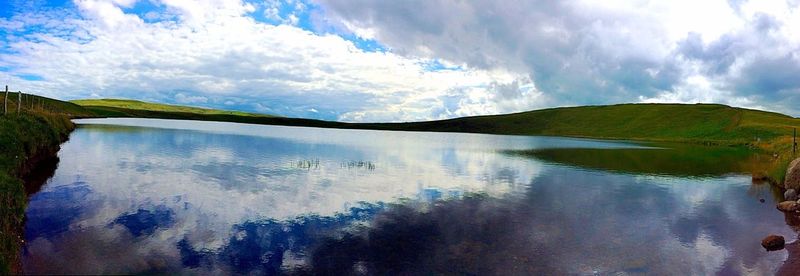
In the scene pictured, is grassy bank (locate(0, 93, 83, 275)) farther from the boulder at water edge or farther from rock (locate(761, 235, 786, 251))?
the boulder at water edge

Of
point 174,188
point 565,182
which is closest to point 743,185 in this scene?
point 565,182

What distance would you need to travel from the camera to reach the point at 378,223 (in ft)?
74.2

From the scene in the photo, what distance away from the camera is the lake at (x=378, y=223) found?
1662 cm

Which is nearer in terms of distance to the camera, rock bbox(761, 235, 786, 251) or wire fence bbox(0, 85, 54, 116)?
rock bbox(761, 235, 786, 251)

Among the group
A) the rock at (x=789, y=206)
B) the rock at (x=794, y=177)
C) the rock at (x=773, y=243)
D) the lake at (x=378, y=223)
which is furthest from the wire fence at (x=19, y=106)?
the rock at (x=794, y=177)

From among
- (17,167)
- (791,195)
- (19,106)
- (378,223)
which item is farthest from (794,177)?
(19,106)

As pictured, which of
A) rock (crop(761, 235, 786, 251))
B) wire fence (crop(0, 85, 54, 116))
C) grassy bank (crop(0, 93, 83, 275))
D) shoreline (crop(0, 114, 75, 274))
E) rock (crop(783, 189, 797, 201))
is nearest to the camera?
shoreline (crop(0, 114, 75, 274))

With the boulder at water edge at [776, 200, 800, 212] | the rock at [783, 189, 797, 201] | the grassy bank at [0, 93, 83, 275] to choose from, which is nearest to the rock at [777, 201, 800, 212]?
the boulder at water edge at [776, 200, 800, 212]

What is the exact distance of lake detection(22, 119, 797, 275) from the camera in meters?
16.6

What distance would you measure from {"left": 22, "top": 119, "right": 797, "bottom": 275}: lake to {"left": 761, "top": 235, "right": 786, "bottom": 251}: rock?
0.75 metres

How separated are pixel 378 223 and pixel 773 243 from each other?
700 inches

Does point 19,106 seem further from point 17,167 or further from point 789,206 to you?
point 789,206

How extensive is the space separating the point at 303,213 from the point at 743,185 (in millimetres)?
40109

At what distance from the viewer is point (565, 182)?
1601 inches
